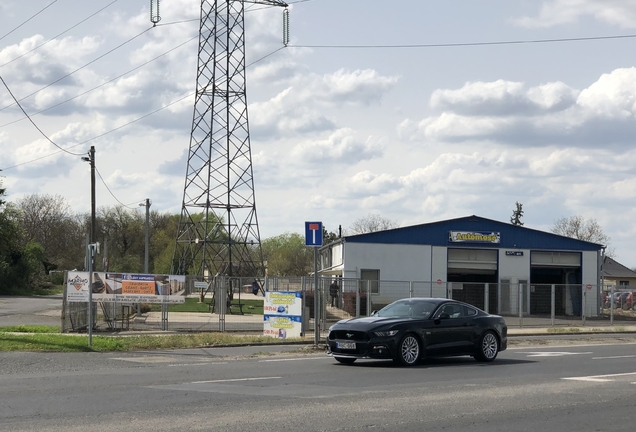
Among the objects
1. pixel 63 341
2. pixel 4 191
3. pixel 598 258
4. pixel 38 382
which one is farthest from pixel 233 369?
pixel 4 191

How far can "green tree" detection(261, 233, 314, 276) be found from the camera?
124975 millimetres

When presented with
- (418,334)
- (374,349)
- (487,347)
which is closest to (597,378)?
(487,347)

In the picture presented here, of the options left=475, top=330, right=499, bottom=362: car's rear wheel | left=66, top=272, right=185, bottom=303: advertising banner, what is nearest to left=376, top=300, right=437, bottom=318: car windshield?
left=475, top=330, right=499, bottom=362: car's rear wheel

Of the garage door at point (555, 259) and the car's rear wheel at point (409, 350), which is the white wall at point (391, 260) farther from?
the car's rear wheel at point (409, 350)

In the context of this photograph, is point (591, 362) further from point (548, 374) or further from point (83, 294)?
point (83, 294)

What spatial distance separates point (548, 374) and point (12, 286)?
61.5 meters

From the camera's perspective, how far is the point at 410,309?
60.1 ft

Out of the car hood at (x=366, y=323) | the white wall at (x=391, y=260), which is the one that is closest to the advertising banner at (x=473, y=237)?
the white wall at (x=391, y=260)

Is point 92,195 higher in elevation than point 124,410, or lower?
higher

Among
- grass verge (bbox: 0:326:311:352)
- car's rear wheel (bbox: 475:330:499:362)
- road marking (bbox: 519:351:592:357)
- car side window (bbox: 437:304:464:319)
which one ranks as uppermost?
car side window (bbox: 437:304:464:319)

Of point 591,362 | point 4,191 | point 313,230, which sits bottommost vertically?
point 591,362

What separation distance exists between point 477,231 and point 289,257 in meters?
81.7

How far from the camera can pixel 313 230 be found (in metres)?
22.7

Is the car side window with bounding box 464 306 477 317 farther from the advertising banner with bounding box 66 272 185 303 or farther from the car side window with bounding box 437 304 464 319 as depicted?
the advertising banner with bounding box 66 272 185 303
